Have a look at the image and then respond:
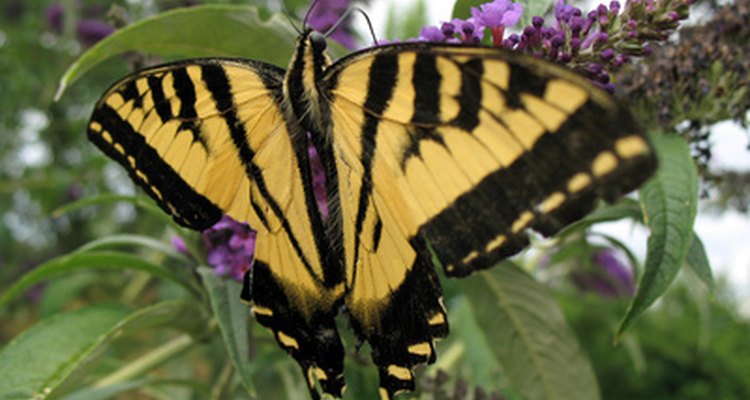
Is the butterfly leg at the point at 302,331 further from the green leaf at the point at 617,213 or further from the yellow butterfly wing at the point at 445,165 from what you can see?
the green leaf at the point at 617,213

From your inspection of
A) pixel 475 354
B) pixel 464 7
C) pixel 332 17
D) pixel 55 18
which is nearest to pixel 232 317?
pixel 464 7

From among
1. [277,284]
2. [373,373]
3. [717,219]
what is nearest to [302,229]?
[277,284]

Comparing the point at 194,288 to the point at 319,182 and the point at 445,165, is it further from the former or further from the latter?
the point at 445,165

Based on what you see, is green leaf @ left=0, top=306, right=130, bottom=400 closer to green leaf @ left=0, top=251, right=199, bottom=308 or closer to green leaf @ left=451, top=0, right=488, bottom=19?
green leaf @ left=0, top=251, right=199, bottom=308

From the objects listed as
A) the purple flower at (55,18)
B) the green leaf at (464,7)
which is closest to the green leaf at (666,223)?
the green leaf at (464,7)

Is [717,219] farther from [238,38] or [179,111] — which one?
[179,111]
